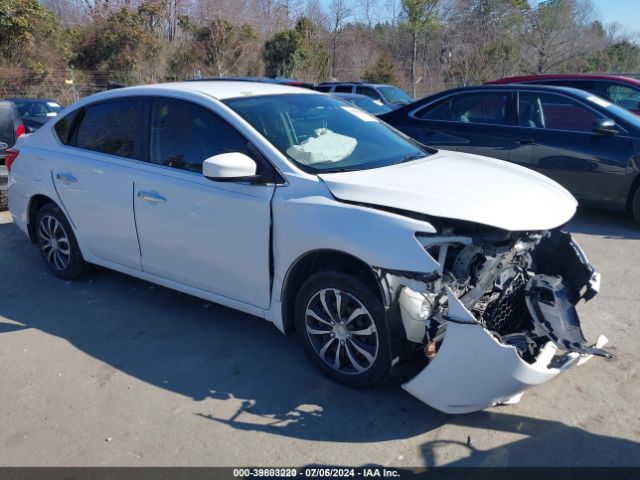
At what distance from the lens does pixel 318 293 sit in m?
3.63

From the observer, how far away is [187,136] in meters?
4.37

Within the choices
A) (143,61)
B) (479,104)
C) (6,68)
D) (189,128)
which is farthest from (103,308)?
(143,61)

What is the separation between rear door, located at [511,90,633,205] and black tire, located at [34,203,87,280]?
5.18m

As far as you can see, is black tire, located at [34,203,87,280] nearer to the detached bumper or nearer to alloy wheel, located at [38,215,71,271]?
alloy wheel, located at [38,215,71,271]

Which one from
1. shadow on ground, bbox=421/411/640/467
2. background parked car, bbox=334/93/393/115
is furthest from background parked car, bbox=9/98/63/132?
shadow on ground, bbox=421/411/640/467

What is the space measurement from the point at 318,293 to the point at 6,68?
23822mm

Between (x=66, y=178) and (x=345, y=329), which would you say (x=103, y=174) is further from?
(x=345, y=329)

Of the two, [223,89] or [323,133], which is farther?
[223,89]

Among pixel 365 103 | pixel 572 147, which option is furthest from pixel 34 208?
pixel 365 103

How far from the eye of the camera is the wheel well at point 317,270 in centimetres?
348

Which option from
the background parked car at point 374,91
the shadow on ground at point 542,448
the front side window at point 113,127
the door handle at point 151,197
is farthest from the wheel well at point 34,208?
the background parked car at point 374,91

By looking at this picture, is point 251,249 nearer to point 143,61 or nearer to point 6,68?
point 6,68

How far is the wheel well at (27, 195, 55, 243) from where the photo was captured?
552 cm

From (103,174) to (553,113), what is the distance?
5.38 meters
